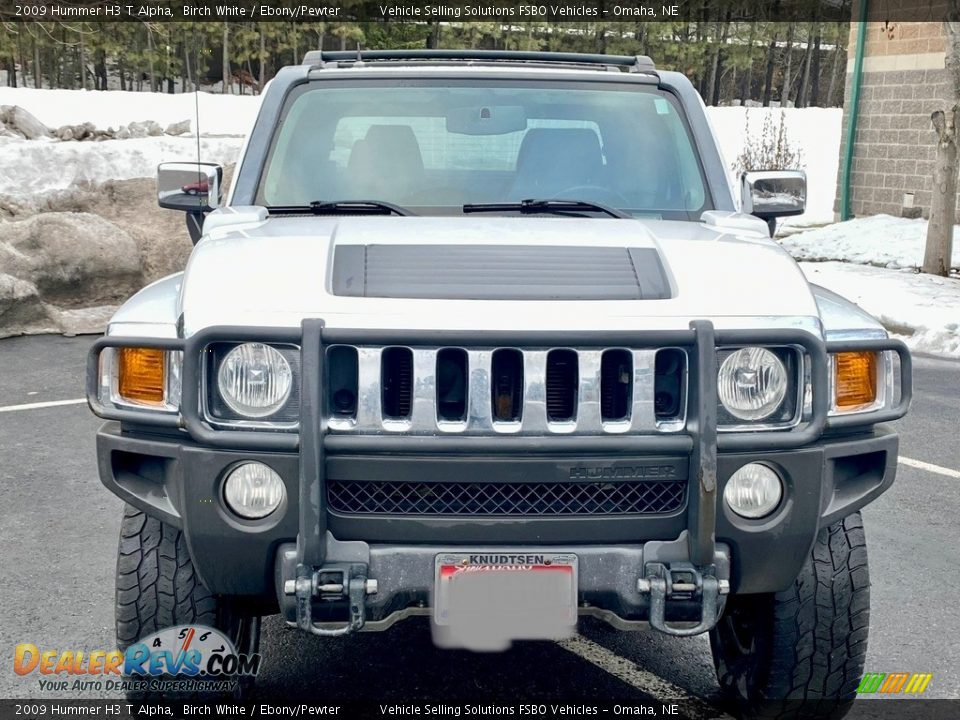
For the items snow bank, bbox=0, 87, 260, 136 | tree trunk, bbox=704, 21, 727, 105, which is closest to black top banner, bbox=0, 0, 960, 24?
tree trunk, bbox=704, 21, 727, 105

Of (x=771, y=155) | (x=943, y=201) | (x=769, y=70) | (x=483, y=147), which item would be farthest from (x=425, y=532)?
(x=769, y=70)

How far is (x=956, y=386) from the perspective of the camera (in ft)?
28.8

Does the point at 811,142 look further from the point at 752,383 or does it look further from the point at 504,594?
the point at 504,594

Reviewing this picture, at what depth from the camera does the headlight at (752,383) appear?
2.87 meters

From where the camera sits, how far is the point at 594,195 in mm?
4059

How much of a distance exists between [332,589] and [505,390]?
0.63m

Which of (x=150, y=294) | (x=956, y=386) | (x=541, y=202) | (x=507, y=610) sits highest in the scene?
(x=541, y=202)

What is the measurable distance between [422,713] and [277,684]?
1.68 feet

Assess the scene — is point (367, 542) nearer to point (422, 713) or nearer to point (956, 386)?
point (422, 713)

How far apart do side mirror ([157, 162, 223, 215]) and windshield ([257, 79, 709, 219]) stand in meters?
0.29

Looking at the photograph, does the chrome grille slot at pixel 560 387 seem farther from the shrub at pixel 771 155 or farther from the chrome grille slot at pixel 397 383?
the shrub at pixel 771 155

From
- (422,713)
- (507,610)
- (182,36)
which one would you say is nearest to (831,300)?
(507,610)

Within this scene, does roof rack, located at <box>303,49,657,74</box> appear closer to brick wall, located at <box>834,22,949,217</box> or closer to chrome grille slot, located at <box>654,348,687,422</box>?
chrome grille slot, located at <box>654,348,687,422</box>

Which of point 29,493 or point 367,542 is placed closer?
point 367,542
